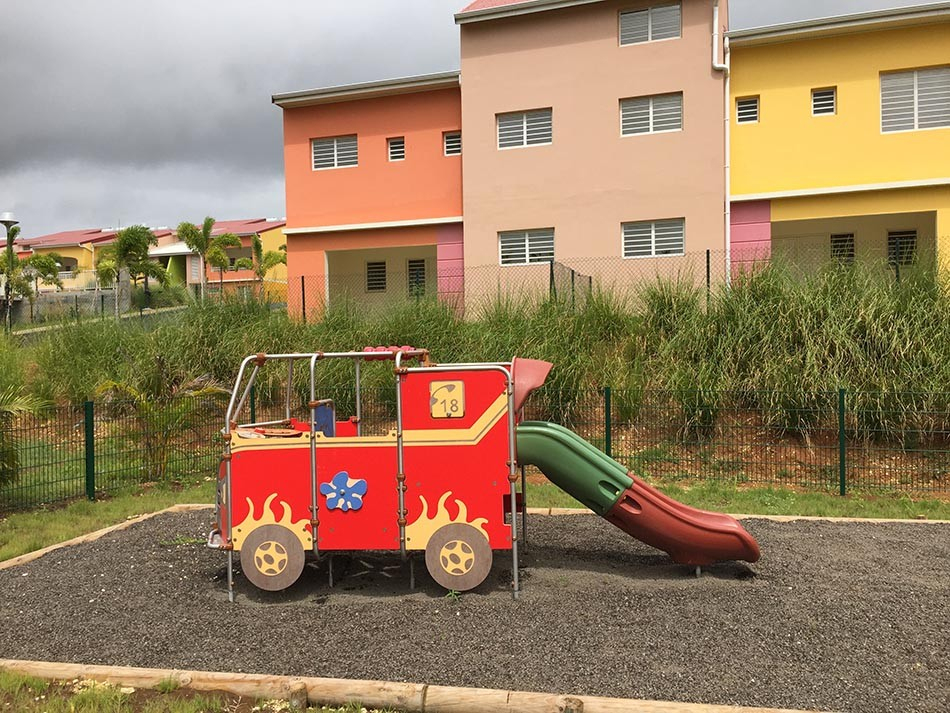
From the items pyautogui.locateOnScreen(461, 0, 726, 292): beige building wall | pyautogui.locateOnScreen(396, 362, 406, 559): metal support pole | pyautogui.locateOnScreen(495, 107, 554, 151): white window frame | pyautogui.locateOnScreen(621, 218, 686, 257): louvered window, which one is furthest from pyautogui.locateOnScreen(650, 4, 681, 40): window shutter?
pyautogui.locateOnScreen(396, 362, 406, 559): metal support pole

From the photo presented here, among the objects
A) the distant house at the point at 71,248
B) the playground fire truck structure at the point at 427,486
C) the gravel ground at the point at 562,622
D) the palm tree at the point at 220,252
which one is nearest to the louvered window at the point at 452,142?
the gravel ground at the point at 562,622

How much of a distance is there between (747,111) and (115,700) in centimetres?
1877

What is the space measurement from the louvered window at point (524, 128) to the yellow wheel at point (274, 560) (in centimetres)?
1578

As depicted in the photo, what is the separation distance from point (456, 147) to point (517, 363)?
16.3 m

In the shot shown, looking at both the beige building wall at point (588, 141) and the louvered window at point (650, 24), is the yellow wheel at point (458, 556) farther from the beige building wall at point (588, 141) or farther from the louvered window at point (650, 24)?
the louvered window at point (650, 24)

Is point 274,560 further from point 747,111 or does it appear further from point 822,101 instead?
point 822,101

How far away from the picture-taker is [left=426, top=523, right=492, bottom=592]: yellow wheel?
5.44m

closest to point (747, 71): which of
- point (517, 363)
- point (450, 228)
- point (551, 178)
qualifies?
point (551, 178)

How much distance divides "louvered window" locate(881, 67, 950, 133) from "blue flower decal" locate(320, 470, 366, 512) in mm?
17310

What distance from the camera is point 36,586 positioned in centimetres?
583

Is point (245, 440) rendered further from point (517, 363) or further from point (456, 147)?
point (456, 147)

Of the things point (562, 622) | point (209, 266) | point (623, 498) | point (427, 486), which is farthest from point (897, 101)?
point (209, 266)

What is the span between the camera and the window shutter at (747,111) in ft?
59.9

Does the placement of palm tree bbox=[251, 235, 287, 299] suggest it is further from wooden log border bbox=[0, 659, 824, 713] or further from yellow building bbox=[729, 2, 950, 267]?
wooden log border bbox=[0, 659, 824, 713]
